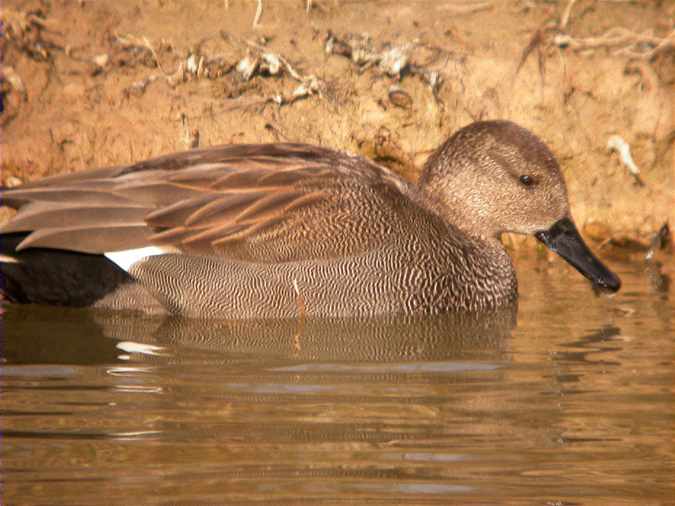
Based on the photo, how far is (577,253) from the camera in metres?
7.54

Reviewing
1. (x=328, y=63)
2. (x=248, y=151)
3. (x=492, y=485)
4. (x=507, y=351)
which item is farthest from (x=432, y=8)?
(x=492, y=485)

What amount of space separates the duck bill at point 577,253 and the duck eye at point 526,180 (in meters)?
0.25

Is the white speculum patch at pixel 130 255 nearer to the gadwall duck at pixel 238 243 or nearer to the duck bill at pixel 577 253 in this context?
the gadwall duck at pixel 238 243

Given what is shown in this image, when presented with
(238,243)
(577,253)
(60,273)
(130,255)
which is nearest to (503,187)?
(577,253)

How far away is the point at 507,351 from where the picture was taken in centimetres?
617

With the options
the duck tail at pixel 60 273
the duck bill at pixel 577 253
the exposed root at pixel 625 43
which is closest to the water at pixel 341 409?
the duck tail at pixel 60 273

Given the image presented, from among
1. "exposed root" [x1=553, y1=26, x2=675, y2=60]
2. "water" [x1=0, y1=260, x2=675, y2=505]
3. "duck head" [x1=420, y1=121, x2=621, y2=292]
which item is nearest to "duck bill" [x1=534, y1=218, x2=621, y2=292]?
"duck head" [x1=420, y1=121, x2=621, y2=292]

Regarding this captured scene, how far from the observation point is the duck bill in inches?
290

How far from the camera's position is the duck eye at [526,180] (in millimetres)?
7547

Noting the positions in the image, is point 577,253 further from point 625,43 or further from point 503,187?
point 625,43

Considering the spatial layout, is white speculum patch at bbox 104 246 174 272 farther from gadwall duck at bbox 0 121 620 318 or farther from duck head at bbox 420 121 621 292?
duck head at bbox 420 121 621 292

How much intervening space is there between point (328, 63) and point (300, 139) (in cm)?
51

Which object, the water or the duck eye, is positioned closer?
the water

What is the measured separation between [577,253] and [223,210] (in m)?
1.82
